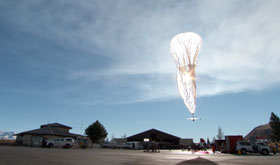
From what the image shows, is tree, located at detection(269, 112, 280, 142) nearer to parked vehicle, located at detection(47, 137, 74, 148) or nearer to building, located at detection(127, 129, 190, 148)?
building, located at detection(127, 129, 190, 148)

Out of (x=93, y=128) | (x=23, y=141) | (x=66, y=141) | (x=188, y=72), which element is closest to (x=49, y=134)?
(x=23, y=141)

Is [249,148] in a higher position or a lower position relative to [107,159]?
lower

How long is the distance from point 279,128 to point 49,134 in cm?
7185

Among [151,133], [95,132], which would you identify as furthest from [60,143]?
[95,132]

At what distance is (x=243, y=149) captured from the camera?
2747 centimetres

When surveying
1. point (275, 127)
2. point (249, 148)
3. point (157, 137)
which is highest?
point (275, 127)

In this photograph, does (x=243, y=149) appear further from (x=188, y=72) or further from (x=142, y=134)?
(x=142, y=134)

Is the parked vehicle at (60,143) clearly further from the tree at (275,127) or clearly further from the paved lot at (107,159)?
the tree at (275,127)

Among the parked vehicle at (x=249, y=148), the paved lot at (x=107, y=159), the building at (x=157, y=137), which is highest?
the paved lot at (x=107, y=159)

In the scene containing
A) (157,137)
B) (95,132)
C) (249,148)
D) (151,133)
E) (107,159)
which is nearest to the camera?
(107,159)

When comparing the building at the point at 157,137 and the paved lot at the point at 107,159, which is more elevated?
the paved lot at the point at 107,159

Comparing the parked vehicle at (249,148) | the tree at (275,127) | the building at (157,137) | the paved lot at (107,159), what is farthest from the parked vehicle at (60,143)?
the tree at (275,127)

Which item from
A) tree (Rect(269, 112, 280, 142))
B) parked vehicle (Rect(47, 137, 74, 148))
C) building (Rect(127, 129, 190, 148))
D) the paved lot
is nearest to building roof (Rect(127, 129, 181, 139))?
building (Rect(127, 129, 190, 148))

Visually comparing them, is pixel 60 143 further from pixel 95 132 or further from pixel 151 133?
pixel 95 132
